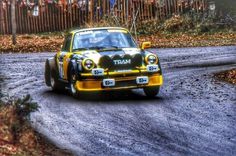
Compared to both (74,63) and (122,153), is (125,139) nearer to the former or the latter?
(122,153)

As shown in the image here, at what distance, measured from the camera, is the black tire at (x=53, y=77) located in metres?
15.9

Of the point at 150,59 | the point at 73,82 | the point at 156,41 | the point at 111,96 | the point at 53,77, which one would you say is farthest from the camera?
the point at 156,41

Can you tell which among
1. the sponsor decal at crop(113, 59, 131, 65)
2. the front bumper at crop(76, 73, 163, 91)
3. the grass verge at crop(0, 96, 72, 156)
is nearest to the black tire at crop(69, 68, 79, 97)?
the front bumper at crop(76, 73, 163, 91)

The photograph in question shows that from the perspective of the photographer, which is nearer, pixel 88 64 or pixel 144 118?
pixel 144 118

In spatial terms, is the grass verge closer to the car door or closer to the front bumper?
the front bumper

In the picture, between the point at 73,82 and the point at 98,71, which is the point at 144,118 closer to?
the point at 98,71

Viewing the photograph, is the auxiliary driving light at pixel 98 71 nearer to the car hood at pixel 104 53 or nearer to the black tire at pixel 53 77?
the car hood at pixel 104 53

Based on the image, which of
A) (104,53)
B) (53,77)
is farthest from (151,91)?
(53,77)

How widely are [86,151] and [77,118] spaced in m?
2.54

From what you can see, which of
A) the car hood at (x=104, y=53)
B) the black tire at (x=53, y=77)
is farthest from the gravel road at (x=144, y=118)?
the car hood at (x=104, y=53)

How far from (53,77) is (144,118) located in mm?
4941

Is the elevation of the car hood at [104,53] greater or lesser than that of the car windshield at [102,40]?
lesser

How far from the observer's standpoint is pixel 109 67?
1402 cm

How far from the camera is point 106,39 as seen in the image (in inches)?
598
